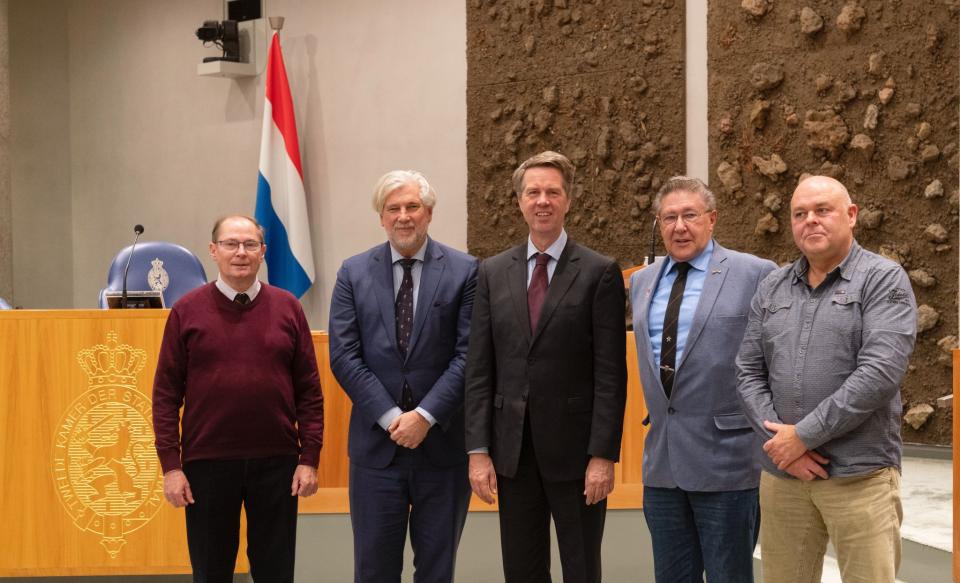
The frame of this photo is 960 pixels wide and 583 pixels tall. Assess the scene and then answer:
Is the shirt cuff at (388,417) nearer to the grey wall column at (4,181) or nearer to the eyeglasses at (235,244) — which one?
the eyeglasses at (235,244)

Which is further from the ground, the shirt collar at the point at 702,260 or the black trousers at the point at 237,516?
the shirt collar at the point at 702,260

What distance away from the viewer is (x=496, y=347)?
2.72 meters

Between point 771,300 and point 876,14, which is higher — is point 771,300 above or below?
below

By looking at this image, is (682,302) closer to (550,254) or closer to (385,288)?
(550,254)

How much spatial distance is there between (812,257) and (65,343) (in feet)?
8.28

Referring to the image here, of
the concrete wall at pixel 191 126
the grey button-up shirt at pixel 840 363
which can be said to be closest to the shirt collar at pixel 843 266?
the grey button-up shirt at pixel 840 363

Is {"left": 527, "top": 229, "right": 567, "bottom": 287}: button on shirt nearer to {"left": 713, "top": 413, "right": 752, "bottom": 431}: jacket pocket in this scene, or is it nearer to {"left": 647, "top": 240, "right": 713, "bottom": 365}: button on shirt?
{"left": 647, "top": 240, "right": 713, "bottom": 365}: button on shirt

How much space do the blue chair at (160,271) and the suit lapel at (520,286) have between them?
2802mm

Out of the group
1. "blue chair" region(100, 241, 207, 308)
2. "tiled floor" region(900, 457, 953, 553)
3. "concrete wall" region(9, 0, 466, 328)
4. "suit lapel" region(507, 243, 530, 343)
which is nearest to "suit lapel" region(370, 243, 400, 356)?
"suit lapel" region(507, 243, 530, 343)

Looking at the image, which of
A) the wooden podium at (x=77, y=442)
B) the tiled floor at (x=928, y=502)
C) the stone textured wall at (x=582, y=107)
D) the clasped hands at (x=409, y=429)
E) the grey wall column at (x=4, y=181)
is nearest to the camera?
the clasped hands at (x=409, y=429)

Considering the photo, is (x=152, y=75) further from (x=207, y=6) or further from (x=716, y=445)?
(x=716, y=445)

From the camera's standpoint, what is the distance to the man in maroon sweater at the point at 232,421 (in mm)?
2898

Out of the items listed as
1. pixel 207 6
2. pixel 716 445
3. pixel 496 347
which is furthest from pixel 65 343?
pixel 207 6

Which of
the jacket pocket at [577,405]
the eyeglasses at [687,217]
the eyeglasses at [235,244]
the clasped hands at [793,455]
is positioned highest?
the eyeglasses at [687,217]
